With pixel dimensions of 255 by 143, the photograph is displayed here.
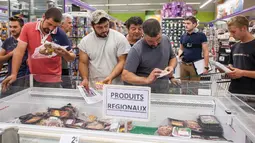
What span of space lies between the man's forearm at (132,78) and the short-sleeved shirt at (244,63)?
1.38 meters

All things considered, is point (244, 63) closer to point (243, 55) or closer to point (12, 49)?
point (243, 55)

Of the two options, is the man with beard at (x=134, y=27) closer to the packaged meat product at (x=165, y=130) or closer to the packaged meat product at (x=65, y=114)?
the packaged meat product at (x=65, y=114)

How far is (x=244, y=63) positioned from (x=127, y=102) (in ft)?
7.07

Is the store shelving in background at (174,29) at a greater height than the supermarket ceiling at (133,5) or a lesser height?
lesser

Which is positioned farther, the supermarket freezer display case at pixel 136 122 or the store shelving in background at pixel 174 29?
the store shelving in background at pixel 174 29

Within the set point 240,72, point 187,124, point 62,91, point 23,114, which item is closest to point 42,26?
point 62,91

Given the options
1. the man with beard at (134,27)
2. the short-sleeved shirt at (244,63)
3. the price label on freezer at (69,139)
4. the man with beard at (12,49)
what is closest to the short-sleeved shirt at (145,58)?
the man with beard at (134,27)

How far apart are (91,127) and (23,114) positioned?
0.69 metres

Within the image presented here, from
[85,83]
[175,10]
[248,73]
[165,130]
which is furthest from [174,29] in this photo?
[165,130]

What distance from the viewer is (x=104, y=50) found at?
268 cm

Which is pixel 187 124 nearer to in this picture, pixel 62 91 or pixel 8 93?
pixel 62 91

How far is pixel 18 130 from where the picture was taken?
47.8 inches

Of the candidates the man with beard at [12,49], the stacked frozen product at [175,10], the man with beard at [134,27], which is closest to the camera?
the man with beard at [134,27]

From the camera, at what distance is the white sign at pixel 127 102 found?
3.92 feet
